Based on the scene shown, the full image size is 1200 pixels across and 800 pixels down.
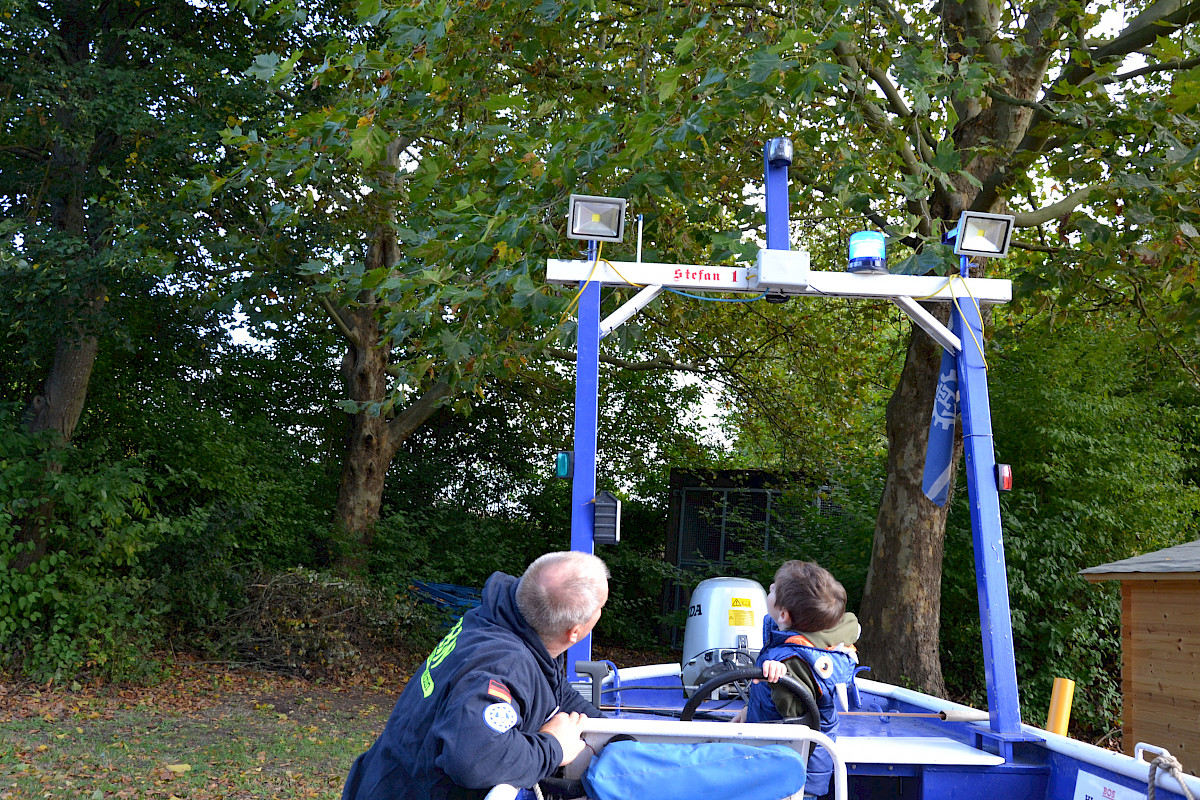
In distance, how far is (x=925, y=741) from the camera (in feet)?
14.1

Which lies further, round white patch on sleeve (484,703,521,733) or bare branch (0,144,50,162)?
bare branch (0,144,50,162)

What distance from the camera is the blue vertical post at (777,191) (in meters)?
4.91

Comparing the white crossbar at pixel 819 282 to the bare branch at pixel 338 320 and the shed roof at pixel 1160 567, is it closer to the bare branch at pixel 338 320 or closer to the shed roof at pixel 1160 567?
the shed roof at pixel 1160 567

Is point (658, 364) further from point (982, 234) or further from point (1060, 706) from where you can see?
point (1060, 706)

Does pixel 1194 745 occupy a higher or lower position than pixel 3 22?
lower

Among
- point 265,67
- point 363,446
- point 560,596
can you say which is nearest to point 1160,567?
point 560,596

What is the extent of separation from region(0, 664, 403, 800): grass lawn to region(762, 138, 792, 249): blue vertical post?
5.14 metres

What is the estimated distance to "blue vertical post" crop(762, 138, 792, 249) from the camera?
193 inches

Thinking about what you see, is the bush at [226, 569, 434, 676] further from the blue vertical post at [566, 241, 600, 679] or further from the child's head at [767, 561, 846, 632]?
the child's head at [767, 561, 846, 632]

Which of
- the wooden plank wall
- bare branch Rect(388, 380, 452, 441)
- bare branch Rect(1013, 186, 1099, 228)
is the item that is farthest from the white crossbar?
bare branch Rect(388, 380, 452, 441)

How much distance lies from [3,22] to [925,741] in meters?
10.0

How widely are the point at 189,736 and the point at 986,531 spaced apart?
7224 mm

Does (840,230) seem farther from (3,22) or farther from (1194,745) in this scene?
(3,22)

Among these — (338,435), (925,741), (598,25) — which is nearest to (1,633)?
(338,435)
